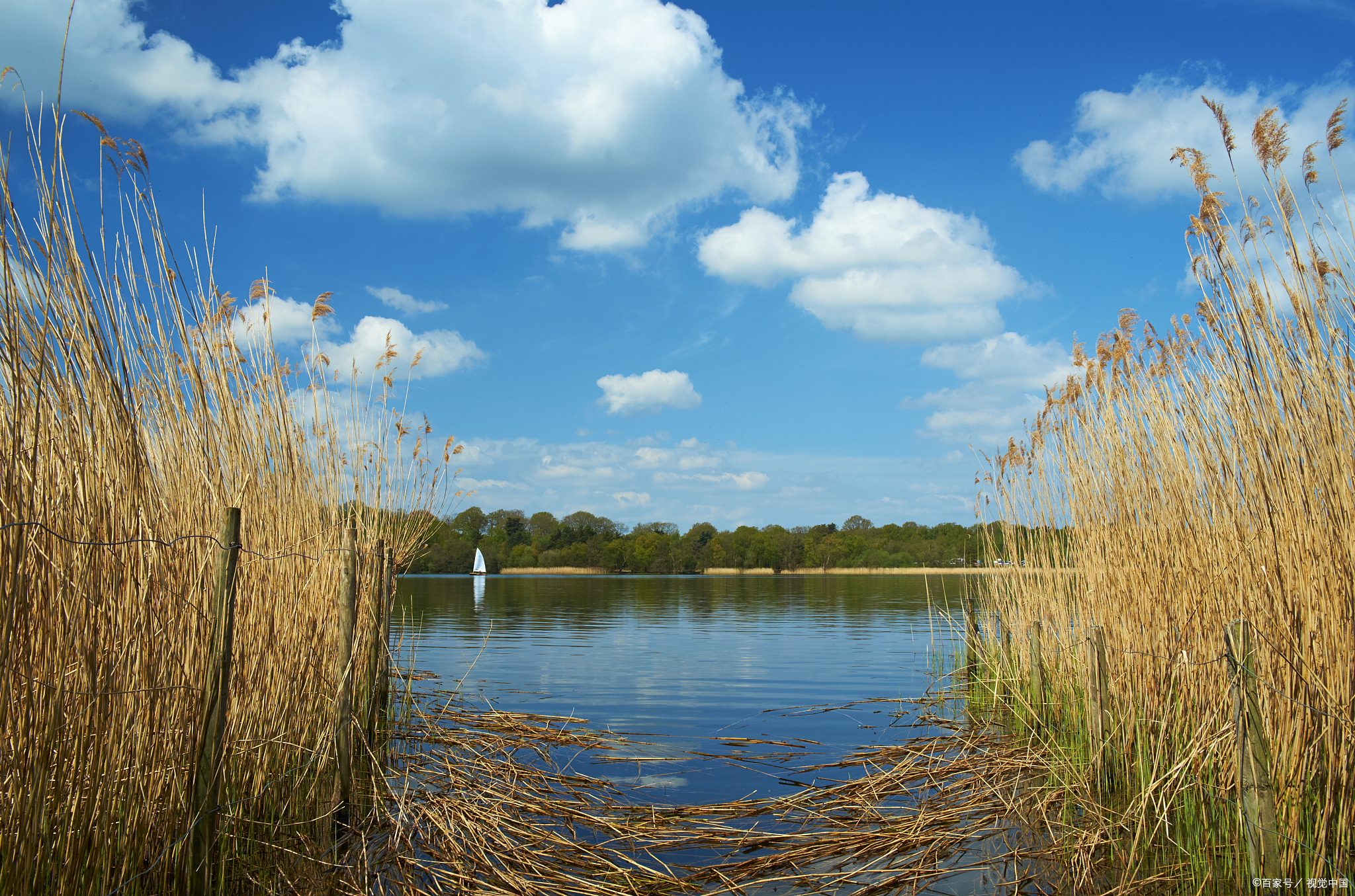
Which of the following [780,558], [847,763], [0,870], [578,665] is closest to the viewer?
[0,870]

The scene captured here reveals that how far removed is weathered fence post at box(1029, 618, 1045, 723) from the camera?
6719 millimetres

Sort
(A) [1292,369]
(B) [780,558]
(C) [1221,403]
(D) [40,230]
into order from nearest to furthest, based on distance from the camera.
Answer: (D) [40,230] → (A) [1292,369] → (C) [1221,403] → (B) [780,558]

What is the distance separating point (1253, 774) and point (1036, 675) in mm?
4015

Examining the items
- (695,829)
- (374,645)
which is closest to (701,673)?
(374,645)

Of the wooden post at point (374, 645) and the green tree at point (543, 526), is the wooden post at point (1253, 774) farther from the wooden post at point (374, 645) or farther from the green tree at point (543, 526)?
the green tree at point (543, 526)

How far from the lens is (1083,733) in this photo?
568cm

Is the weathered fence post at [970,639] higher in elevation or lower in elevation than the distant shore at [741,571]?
higher

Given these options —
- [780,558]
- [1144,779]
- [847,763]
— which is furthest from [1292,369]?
[780,558]

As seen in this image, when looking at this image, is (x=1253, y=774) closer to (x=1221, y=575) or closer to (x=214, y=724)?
(x=1221, y=575)

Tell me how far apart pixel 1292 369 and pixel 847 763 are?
14.8 ft

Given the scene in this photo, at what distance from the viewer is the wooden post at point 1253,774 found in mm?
3006

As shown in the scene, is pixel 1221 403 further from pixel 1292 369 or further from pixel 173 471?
pixel 173 471

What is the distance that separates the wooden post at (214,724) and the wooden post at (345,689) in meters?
1.39
